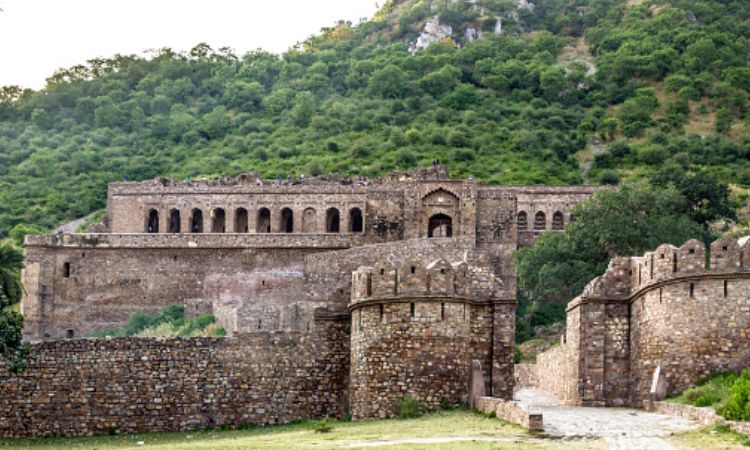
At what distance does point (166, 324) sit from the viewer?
219 ft

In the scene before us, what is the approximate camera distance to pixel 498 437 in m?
25.1

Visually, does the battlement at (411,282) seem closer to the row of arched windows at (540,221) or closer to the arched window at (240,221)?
the row of arched windows at (540,221)

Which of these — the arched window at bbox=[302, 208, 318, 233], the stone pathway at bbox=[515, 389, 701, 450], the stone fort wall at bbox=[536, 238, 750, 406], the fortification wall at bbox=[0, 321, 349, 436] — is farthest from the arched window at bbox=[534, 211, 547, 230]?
the stone pathway at bbox=[515, 389, 701, 450]

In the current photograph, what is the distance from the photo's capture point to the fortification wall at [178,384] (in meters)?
33.1

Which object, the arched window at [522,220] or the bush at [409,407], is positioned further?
the arched window at [522,220]

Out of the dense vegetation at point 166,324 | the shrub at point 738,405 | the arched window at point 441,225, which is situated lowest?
the shrub at point 738,405

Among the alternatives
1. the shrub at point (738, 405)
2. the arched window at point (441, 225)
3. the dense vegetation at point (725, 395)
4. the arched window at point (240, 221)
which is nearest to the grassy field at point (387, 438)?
the shrub at point (738, 405)

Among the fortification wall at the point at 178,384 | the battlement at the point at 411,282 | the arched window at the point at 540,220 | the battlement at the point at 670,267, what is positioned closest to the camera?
the battlement at the point at 670,267

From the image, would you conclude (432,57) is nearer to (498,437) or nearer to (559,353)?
(559,353)

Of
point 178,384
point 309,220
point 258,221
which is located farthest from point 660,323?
point 258,221

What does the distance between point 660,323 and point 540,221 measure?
4861cm

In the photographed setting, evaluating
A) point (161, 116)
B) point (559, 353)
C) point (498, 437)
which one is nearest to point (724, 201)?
point (559, 353)

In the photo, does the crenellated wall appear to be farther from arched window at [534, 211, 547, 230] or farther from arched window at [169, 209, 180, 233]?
→ arched window at [169, 209, 180, 233]

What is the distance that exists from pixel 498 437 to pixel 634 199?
Result: 36369 millimetres
